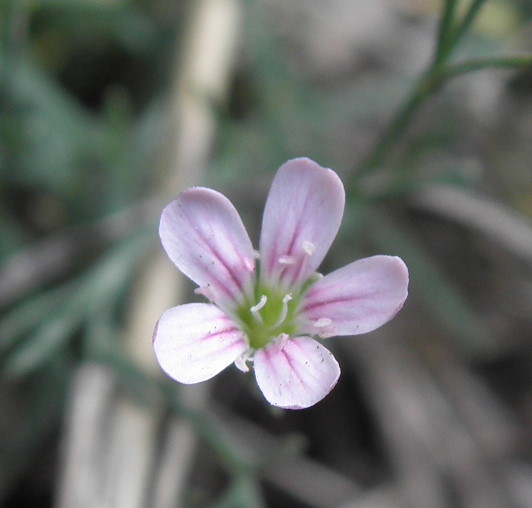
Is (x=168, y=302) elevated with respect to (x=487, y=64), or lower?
lower

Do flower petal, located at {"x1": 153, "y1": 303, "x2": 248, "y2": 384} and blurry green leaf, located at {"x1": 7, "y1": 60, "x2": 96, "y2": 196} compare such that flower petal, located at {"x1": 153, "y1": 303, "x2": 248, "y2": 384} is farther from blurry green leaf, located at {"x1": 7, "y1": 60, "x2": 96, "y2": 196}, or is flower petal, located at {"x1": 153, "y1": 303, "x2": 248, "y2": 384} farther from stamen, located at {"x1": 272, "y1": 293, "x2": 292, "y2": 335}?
blurry green leaf, located at {"x1": 7, "y1": 60, "x2": 96, "y2": 196}

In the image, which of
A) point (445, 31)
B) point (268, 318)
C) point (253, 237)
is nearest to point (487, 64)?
point (445, 31)

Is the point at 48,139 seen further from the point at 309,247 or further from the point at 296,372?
the point at 296,372

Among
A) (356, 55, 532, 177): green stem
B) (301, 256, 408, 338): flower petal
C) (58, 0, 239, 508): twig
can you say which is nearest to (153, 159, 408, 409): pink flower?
(301, 256, 408, 338): flower petal

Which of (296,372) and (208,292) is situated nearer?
(296,372)

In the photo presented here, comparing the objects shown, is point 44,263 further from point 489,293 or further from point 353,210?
point 489,293

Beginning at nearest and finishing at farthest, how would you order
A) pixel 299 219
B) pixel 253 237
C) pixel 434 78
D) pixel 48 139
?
pixel 299 219 → pixel 434 78 → pixel 48 139 → pixel 253 237

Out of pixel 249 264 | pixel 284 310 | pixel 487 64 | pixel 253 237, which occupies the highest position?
pixel 487 64

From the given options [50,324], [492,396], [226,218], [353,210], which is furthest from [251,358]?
[492,396]

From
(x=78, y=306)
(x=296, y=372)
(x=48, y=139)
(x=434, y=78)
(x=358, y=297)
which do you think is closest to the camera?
(x=296, y=372)
